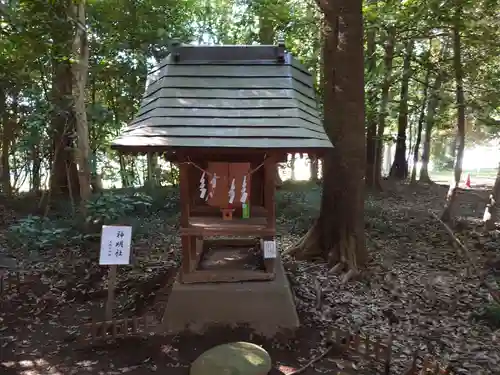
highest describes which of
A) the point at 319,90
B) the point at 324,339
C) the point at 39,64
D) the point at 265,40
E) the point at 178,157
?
the point at 265,40

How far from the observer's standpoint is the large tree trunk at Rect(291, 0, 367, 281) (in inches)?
253

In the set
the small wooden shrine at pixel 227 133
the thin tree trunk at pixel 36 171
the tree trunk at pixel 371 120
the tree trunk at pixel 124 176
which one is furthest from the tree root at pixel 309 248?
the thin tree trunk at pixel 36 171

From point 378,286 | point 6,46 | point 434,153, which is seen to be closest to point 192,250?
point 378,286

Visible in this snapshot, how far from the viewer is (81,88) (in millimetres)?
7820

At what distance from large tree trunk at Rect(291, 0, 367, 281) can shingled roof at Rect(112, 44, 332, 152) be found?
985 mm

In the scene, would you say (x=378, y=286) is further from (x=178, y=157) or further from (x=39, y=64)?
(x=39, y=64)

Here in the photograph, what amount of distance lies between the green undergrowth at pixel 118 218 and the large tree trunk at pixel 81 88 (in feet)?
1.65

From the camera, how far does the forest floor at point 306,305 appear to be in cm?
448

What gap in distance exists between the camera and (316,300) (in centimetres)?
571

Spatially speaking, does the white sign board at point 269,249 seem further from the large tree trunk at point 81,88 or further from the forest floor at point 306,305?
the large tree trunk at point 81,88

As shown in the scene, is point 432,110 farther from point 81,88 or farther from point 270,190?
point 81,88

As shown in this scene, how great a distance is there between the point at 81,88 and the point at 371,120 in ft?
24.0

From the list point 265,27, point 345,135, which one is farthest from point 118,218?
point 265,27

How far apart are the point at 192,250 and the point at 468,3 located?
683 centimetres
